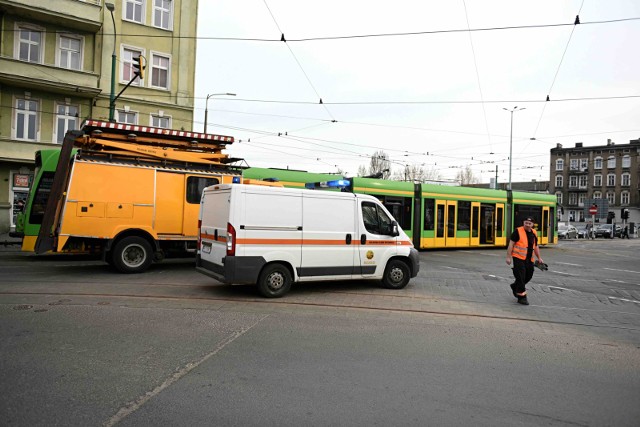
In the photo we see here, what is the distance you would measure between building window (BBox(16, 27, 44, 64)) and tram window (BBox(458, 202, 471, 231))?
2243 cm

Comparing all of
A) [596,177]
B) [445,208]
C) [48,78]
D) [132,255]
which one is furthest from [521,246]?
[596,177]

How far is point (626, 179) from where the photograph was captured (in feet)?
262

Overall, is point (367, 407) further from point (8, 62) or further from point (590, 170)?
point (590, 170)

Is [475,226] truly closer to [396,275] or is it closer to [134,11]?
[396,275]

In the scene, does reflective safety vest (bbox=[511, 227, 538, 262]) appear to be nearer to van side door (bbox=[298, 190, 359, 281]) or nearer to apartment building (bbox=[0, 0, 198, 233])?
van side door (bbox=[298, 190, 359, 281])

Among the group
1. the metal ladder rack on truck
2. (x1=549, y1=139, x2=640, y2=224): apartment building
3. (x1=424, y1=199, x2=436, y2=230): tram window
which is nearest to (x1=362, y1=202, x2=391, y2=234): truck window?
the metal ladder rack on truck

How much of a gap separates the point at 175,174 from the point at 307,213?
4929 mm

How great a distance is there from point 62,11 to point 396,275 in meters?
22.7

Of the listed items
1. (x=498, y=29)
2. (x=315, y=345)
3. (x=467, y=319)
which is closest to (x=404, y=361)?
(x=315, y=345)

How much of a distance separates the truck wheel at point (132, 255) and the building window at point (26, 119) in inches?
645

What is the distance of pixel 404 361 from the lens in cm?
498

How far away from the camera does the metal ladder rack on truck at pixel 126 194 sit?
34.0 feet

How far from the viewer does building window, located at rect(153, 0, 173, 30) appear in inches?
1036

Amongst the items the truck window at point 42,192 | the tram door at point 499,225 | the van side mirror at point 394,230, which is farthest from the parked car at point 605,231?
the truck window at point 42,192
